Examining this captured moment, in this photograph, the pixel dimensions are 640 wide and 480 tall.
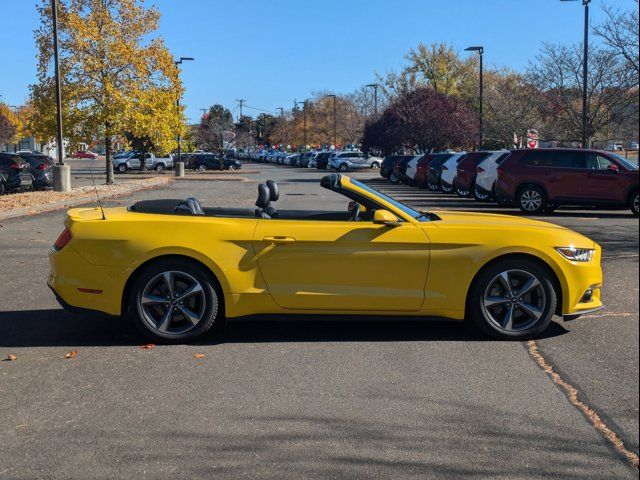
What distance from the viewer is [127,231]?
5.84 m

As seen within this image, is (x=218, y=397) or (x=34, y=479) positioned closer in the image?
(x=34, y=479)

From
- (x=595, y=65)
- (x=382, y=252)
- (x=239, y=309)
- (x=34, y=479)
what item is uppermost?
(x=595, y=65)

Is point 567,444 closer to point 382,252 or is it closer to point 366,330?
point 382,252

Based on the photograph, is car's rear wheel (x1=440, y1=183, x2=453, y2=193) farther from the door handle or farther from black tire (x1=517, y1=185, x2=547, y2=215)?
the door handle

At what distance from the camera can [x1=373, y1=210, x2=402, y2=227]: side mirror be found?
18.9ft

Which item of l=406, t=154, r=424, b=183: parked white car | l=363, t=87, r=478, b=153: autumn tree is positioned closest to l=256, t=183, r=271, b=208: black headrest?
l=406, t=154, r=424, b=183: parked white car

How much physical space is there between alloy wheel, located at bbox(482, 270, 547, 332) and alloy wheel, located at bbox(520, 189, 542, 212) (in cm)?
1220

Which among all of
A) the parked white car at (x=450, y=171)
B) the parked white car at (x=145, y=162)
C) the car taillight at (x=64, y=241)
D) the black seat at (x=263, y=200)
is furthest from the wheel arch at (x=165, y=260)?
the parked white car at (x=145, y=162)

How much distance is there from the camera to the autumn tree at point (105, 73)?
28875 millimetres

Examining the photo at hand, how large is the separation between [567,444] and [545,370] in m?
1.38

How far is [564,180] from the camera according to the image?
17.0 metres

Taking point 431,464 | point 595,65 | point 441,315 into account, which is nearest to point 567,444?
point 431,464

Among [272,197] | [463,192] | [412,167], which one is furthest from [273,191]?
[412,167]

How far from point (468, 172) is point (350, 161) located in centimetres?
3309
